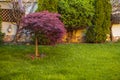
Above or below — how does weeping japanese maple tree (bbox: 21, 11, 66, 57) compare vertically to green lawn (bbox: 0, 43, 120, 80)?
above

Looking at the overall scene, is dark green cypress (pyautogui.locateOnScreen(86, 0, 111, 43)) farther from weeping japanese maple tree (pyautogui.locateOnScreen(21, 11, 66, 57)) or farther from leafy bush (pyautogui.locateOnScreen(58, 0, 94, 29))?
weeping japanese maple tree (pyautogui.locateOnScreen(21, 11, 66, 57))

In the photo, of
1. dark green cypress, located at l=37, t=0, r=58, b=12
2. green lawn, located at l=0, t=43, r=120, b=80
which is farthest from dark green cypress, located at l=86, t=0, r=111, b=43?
dark green cypress, located at l=37, t=0, r=58, b=12

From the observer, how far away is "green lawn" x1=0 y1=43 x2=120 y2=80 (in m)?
9.53

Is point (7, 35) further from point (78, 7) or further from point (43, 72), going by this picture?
point (43, 72)

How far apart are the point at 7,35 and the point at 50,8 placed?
2.39 meters

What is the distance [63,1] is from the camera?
15961 mm

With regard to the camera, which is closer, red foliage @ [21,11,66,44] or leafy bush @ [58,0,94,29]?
red foliage @ [21,11,66,44]

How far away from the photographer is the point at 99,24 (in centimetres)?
1656

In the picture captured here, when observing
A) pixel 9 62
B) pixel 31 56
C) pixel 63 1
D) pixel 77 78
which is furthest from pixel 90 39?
pixel 77 78

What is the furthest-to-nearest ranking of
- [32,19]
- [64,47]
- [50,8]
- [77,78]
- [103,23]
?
1. [103,23]
2. [50,8]
3. [64,47]
4. [32,19]
5. [77,78]

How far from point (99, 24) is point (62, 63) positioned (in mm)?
5858

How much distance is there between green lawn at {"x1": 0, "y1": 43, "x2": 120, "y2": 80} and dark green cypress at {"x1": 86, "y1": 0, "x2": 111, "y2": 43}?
1797 mm

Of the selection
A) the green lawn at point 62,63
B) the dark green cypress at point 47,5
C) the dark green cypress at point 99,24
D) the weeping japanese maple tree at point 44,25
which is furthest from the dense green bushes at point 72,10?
the weeping japanese maple tree at point 44,25

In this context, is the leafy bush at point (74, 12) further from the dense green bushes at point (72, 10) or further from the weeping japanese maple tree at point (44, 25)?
the weeping japanese maple tree at point (44, 25)
